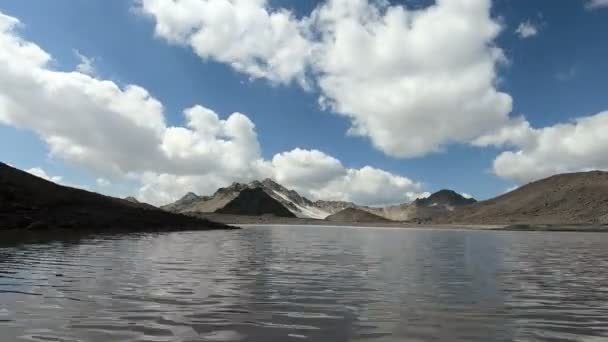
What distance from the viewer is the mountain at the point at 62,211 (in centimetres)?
8444

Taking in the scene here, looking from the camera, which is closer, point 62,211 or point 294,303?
point 294,303

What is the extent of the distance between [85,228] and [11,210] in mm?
12970

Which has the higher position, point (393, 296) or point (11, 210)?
point (11, 210)

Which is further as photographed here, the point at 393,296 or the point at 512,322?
the point at 393,296

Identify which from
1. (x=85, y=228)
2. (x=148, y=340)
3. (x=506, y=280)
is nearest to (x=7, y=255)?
(x=148, y=340)

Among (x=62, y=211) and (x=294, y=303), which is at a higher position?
(x=62, y=211)

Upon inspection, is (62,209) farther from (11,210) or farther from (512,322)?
(512,322)

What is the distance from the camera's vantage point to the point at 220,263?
3244 centimetres

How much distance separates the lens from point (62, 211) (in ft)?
307

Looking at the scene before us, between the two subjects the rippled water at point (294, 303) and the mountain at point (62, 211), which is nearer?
the rippled water at point (294, 303)

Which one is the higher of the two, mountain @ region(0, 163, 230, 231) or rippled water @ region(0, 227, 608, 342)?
mountain @ region(0, 163, 230, 231)

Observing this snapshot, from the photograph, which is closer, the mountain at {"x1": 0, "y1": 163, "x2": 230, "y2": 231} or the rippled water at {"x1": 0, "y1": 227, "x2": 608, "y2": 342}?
the rippled water at {"x1": 0, "y1": 227, "x2": 608, "y2": 342}

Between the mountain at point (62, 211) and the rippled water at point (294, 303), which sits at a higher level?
the mountain at point (62, 211)

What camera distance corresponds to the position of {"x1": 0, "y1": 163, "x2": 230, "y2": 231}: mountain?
84.4 metres
